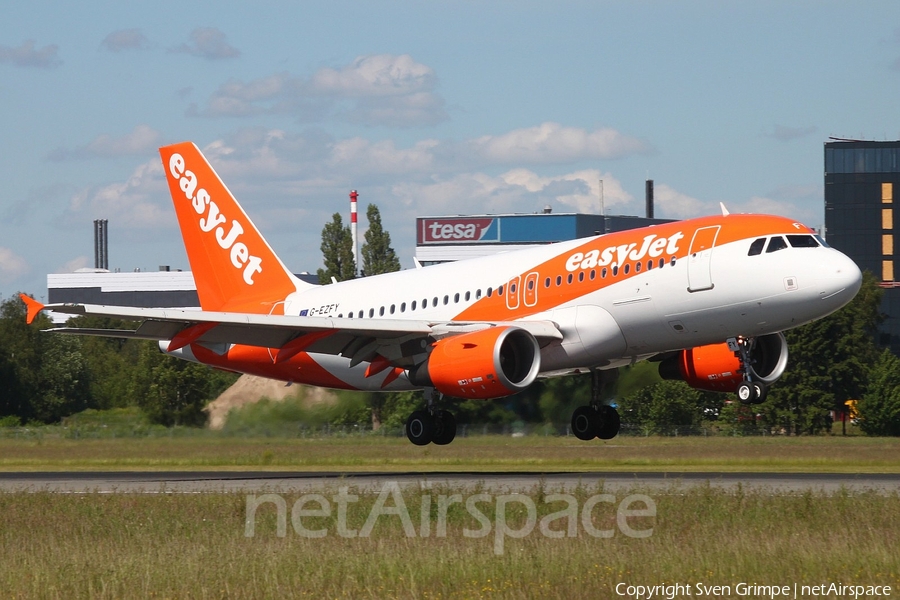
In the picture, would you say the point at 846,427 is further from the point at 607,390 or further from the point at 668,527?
the point at 668,527

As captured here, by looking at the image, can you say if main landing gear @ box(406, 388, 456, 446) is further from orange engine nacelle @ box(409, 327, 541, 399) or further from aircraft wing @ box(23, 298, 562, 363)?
orange engine nacelle @ box(409, 327, 541, 399)

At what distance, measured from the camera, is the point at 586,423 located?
34344mm

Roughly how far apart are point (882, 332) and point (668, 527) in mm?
104118

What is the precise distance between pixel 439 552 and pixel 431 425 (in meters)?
15.4

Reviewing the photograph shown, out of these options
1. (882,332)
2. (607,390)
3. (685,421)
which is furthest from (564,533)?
(882,332)

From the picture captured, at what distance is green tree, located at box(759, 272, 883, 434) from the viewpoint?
3063 inches

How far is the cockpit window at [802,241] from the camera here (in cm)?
2827

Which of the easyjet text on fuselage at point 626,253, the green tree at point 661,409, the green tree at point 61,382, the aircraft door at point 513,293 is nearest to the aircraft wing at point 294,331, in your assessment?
the aircraft door at point 513,293

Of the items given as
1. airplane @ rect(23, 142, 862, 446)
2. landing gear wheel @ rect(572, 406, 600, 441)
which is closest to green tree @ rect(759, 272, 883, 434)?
landing gear wheel @ rect(572, 406, 600, 441)

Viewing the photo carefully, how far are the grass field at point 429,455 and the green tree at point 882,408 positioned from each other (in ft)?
55.0

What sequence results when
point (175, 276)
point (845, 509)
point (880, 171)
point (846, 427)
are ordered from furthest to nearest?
1. point (175, 276)
2. point (880, 171)
3. point (846, 427)
4. point (845, 509)

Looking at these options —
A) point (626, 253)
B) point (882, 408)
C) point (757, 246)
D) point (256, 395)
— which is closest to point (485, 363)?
point (626, 253)

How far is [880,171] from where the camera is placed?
133125 millimetres

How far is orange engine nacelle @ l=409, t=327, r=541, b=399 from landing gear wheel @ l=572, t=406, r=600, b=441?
3.87 metres
